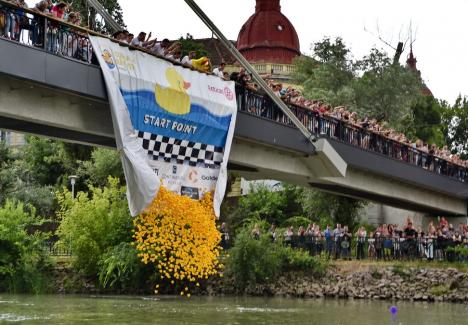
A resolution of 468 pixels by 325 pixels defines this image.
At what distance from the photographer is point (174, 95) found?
22.3m

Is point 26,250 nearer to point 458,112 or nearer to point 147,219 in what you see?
point 147,219

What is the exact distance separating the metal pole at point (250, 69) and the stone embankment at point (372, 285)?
27.6ft

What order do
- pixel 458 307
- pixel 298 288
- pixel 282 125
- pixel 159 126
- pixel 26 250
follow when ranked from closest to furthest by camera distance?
pixel 159 126
pixel 282 125
pixel 458 307
pixel 298 288
pixel 26 250

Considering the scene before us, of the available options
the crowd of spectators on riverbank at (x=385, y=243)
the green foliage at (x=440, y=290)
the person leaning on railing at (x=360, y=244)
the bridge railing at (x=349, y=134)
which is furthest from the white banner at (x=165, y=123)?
the person leaning on railing at (x=360, y=244)

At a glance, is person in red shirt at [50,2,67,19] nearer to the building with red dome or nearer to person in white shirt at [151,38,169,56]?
person in white shirt at [151,38,169,56]

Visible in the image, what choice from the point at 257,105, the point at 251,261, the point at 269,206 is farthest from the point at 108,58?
the point at 269,206

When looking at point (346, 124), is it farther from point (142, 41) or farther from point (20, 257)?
point (20, 257)

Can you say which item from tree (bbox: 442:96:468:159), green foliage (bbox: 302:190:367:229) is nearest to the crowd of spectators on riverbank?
green foliage (bbox: 302:190:367:229)

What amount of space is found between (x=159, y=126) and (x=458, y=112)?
6126 centimetres

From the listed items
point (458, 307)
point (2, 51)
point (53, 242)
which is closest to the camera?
point (2, 51)

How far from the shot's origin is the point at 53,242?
147ft

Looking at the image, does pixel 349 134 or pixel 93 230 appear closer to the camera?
pixel 349 134

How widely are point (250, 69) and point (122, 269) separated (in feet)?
57.1

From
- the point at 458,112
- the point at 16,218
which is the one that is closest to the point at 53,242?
the point at 16,218
